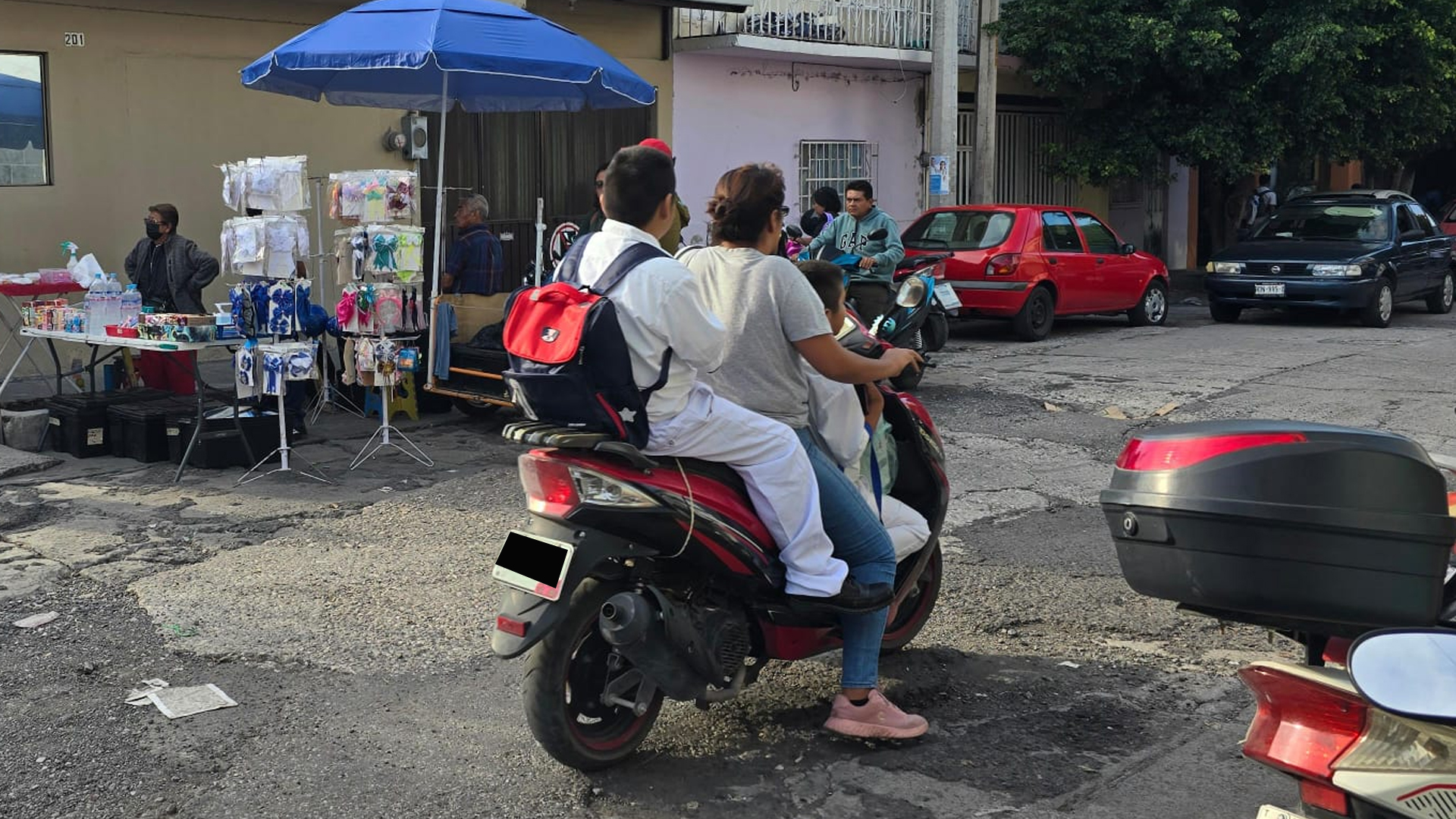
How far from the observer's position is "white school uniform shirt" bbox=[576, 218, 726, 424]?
4.00 meters

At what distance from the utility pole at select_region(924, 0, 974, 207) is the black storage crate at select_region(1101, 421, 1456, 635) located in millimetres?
14782

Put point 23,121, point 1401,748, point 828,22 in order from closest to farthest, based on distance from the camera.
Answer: point 1401,748 < point 23,121 < point 828,22

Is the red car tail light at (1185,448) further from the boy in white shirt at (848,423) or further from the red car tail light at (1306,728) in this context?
the boy in white shirt at (848,423)

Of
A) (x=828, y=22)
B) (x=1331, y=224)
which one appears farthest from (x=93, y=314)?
(x=1331, y=224)

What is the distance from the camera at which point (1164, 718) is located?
473cm

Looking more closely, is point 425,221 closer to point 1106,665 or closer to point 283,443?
point 283,443

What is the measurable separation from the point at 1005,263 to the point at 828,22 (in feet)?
18.0

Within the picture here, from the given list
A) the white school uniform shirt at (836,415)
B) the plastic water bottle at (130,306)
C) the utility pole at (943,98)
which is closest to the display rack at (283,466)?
the plastic water bottle at (130,306)

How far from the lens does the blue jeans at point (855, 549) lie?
14.4 ft

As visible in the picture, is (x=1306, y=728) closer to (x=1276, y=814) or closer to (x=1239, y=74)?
(x=1276, y=814)

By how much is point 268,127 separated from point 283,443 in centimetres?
528

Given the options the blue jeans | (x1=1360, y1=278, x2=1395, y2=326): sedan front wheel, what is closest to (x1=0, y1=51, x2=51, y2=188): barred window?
the blue jeans

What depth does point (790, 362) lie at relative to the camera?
436 cm

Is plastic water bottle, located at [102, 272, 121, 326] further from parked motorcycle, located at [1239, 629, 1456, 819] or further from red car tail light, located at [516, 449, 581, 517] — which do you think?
parked motorcycle, located at [1239, 629, 1456, 819]
